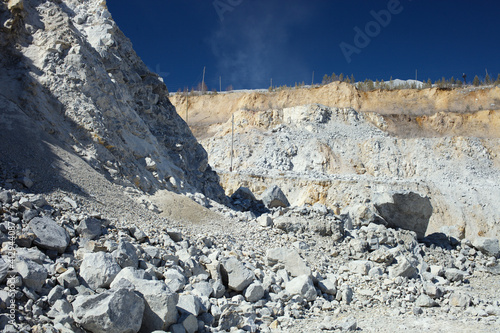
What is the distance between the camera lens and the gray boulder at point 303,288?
7.04m

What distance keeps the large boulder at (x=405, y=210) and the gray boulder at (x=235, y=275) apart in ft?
26.5

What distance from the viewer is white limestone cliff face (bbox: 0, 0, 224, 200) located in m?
9.29

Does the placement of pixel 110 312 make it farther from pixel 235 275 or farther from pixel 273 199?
pixel 273 199

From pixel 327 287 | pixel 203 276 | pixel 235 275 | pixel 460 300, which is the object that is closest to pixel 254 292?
pixel 235 275

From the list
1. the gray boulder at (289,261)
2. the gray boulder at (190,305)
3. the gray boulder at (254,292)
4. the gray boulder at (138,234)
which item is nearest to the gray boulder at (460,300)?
the gray boulder at (289,261)

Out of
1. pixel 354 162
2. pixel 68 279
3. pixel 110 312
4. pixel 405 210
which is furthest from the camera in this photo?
pixel 354 162

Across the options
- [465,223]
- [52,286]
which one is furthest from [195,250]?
[465,223]

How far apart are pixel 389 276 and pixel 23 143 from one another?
9559 millimetres

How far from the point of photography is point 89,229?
240 inches

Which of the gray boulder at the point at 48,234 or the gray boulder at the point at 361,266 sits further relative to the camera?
the gray boulder at the point at 361,266

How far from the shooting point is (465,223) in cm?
2491

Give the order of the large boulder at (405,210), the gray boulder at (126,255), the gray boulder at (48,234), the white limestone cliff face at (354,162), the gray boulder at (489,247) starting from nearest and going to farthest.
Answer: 1. the gray boulder at (48,234)
2. the gray boulder at (126,255)
3. the gray boulder at (489,247)
4. the large boulder at (405,210)
5. the white limestone cliff face at (354,162)

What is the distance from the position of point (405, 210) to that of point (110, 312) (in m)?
11.8

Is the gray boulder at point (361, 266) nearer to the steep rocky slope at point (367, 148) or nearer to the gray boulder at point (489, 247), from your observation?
the gray boulder at point (489, 247)
